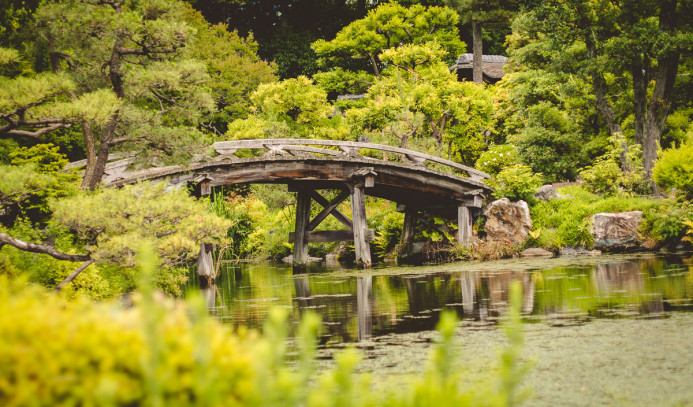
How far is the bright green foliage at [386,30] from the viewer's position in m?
27.0

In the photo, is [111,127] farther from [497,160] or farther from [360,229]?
[497,160]

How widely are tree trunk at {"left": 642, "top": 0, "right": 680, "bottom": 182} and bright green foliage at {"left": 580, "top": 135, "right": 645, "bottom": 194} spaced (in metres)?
0.42

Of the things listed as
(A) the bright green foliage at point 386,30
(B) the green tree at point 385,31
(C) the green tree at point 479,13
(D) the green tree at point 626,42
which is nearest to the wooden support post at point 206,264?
(D) the green tree at point 626,42

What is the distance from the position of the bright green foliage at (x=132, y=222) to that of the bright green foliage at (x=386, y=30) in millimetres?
20097

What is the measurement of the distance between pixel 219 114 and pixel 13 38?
543 inches

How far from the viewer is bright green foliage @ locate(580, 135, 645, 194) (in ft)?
51.9

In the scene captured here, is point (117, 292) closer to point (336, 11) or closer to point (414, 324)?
point (414, 324)

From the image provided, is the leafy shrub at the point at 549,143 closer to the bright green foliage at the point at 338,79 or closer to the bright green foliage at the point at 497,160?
the bright green foliage at the point at 497,160

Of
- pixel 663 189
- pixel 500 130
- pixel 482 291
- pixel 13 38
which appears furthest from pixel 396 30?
pixel 482 291

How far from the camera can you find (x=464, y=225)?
53.4 feet

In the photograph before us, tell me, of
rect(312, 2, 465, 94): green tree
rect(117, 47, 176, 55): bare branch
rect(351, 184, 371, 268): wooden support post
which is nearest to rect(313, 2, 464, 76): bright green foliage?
rect(312, 2, 465, 94): green tree

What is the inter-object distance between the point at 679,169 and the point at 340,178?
24.6ft

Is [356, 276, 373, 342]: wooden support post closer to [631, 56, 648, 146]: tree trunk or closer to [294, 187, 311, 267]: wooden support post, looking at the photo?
[294, 187, 311, 267]: wooden support post

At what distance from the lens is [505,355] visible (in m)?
1.80
